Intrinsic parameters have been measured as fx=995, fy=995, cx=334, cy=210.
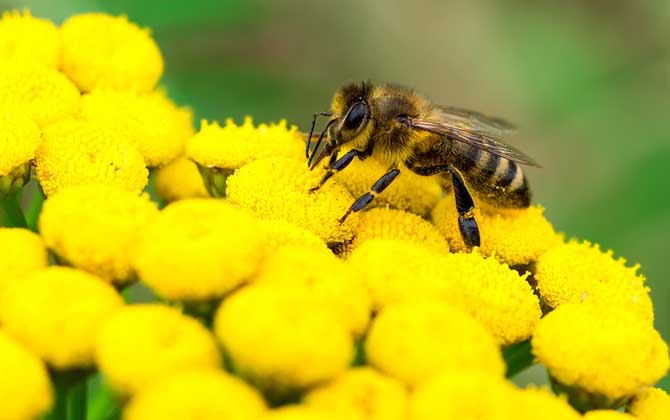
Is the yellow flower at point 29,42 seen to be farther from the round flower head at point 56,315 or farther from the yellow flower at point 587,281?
the yellow flower at point 587,281

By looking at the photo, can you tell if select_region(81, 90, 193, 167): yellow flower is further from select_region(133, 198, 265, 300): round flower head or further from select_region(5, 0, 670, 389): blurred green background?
select_region(5, 0, 670, 389): blurred green background

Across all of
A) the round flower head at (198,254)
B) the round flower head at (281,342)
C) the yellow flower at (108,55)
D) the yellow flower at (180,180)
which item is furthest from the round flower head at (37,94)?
the round flower head at (281,342)

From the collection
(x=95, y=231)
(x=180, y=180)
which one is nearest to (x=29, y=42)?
(x=180, y=180)

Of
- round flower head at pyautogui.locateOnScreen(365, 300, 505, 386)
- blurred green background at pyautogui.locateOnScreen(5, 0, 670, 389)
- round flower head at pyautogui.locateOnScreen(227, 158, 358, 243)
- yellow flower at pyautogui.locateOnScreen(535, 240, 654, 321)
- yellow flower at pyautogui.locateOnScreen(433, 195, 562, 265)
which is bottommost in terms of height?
blurred green background at pyautogui.locateOnScreen(5, 0, 670, 389)

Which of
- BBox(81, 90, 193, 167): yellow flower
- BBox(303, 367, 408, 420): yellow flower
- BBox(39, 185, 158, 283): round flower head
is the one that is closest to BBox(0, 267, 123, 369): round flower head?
BBox(39, 185, 158, 283): round flower head

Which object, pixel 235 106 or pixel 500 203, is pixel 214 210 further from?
pixel 235 106

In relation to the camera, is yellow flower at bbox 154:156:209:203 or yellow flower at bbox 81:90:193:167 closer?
yellow flower at bbox 81:90:193:167

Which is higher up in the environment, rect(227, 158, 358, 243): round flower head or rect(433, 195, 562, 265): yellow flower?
rect(433, 195, 562, 265): yellow flower

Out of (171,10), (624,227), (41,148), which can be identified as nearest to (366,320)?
(41,148)
